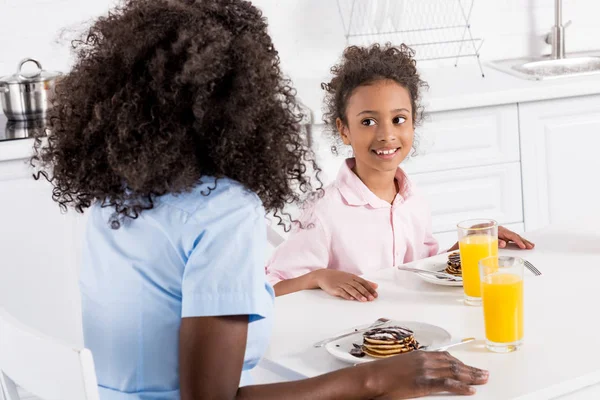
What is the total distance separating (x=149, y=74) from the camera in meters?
1.14

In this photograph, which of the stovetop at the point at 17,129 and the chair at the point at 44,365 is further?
the stovetop at the point at 17,129

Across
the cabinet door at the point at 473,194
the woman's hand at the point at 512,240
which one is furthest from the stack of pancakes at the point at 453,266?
the cabinet door at the point at 473,194

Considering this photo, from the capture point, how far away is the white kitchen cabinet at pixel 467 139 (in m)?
2.95

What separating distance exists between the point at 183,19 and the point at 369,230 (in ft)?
3.06

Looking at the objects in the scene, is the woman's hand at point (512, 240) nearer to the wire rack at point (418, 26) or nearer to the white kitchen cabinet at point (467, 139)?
the white kitchen cabinet at point (467, 139)

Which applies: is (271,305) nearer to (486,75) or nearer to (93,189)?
(93,189)

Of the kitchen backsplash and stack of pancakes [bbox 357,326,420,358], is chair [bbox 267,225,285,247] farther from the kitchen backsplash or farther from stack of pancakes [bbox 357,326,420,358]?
the kitchen backsplash

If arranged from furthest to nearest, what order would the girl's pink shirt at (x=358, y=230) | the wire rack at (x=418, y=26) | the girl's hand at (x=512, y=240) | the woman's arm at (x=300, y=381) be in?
the wire rack at (x=418, y=26) → the girl's pink shirt at (x=358, y=230) → the girl's hand at (x=512, y=240) → the woman's arm at (x=300, y=381)

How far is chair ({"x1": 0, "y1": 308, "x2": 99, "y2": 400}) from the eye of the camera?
3.27 ft

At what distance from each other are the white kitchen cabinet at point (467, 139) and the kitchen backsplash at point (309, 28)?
0.59m

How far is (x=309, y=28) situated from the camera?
131 inches

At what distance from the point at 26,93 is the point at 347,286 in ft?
5.02

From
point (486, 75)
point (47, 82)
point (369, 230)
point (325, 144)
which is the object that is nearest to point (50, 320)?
point (47, 82)

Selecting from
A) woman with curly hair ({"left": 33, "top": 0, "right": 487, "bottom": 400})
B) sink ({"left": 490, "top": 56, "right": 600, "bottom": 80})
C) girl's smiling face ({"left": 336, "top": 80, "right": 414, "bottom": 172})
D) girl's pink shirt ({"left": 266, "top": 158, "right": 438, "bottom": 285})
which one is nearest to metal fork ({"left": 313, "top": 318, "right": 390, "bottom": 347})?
woman with curly hair ({"left": 33, "top": 0, "right": 487, "bottom": 400})
